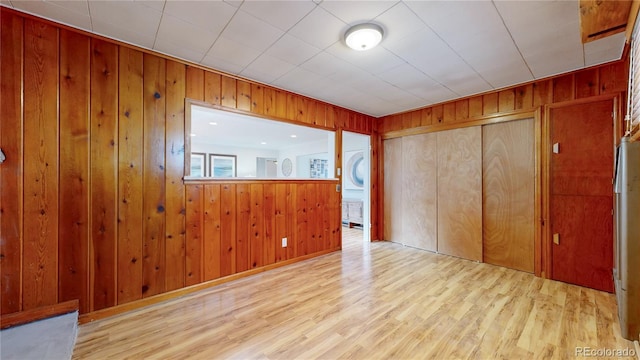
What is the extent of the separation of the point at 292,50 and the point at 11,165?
2.30 m

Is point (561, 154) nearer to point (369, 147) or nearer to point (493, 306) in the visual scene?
point (493, 306)

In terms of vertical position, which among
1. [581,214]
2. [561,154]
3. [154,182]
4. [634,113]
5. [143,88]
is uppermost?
[143,88]

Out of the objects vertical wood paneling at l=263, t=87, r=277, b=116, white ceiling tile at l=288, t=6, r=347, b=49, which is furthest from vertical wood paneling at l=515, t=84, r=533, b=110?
vertical wood paneling at l=263, t=87, r=277, b=116

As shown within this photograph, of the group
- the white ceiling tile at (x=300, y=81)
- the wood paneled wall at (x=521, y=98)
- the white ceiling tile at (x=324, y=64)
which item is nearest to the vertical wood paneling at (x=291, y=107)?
the white ceiling tile at (x=300, y=81)

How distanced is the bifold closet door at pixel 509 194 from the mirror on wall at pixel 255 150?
317 cm

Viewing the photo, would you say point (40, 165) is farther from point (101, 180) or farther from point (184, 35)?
point (184, 35)

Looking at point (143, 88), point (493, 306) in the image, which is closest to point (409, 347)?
point (493, 306)

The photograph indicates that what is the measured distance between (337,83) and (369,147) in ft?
6.09

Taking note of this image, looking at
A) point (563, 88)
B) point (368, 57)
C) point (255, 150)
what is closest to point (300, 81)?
point (368, 57)

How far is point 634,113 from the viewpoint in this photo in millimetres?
1762

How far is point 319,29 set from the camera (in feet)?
6.42

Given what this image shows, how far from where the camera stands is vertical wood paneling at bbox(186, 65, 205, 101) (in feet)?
8.36

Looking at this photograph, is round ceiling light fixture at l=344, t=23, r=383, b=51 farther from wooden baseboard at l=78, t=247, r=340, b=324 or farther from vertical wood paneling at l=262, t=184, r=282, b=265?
wooden baseboard at l=78, t=247, r=340, b=324

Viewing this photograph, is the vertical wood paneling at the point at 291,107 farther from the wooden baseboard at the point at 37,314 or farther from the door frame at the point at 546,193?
the door frame at the point at 546,193
